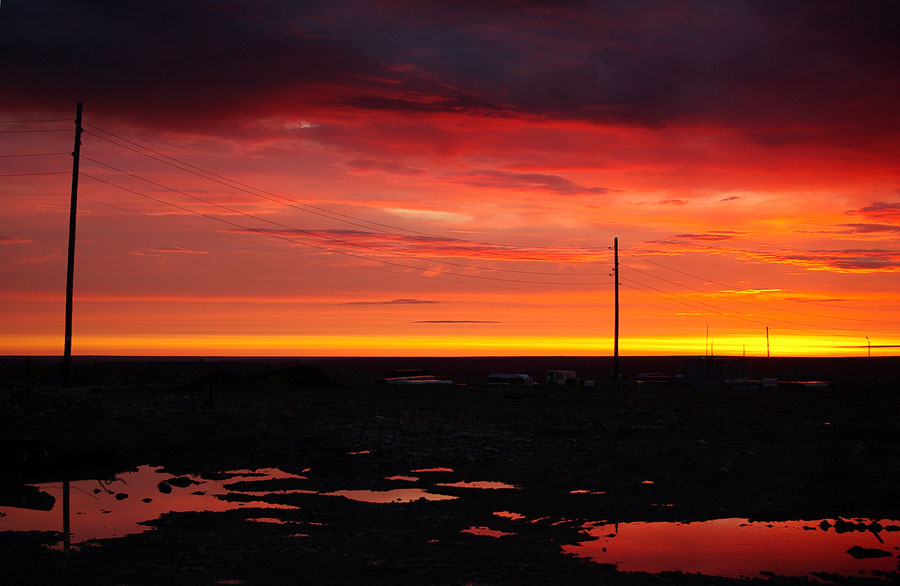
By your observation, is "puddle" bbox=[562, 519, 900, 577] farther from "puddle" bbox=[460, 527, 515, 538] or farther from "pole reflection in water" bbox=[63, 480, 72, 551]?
"pole reflection in water" bbox=[63, 480, 72, 551]

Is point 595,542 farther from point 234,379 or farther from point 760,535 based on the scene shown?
point 234,379

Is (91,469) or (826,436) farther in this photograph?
(826,436)

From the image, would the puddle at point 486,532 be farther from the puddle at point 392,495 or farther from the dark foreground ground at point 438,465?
the puddle at point 392,495

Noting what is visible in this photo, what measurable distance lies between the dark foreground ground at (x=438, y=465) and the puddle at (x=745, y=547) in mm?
488

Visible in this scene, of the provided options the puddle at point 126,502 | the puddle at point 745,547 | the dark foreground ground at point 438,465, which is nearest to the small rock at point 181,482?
the puddle at point 126,502

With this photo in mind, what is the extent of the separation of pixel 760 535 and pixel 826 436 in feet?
46.9

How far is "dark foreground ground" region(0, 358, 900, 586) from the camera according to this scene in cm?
1123

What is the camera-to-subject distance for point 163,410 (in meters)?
31.3

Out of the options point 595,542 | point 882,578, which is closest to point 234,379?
point 595,542

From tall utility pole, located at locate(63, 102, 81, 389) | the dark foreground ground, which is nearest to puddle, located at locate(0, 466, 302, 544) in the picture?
the dark foreground ground

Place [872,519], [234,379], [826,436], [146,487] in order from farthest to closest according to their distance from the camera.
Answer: [234,379]
[826,436]
[146,487]
[872,519]

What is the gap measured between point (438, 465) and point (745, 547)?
9330mm

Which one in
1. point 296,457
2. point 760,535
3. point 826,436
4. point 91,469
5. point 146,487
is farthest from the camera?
point 826,436

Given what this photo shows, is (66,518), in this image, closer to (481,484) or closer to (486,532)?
(486,532)
